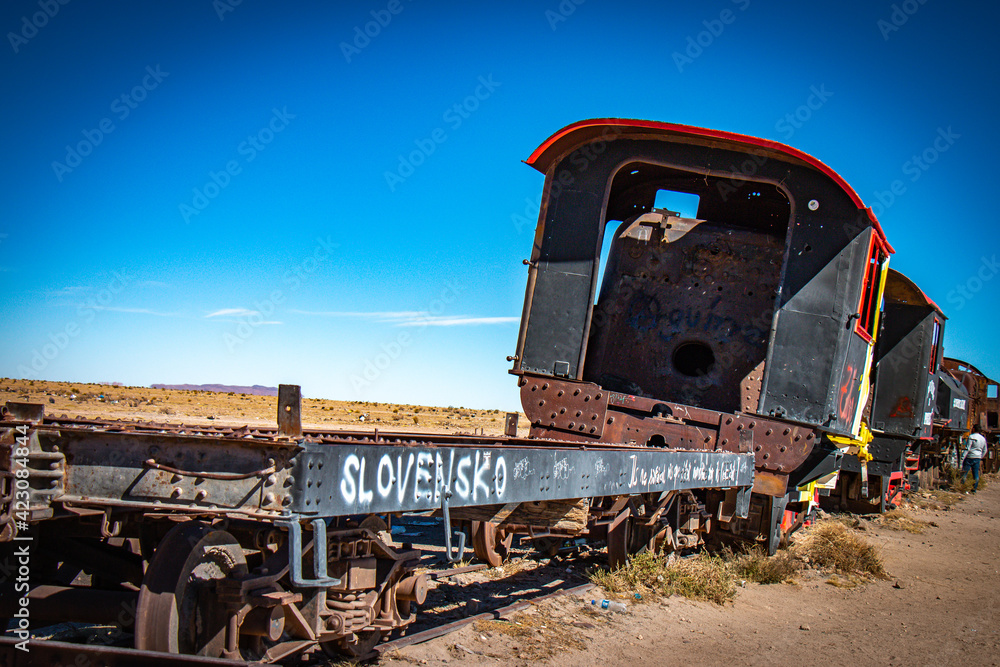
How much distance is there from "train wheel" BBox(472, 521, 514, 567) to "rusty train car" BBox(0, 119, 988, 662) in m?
0.02

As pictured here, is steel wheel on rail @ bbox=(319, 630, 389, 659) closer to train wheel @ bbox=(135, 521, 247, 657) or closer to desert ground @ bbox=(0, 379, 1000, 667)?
desert ground @ bbox=(0, 379, 1000, 667)

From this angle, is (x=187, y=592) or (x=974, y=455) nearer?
(x=187, y=592)

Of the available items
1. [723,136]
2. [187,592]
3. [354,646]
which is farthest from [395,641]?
[723,136]

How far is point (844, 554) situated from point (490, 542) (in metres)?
4.54

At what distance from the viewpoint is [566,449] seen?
4352 millimetres

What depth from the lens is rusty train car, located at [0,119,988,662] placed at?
9.41 ft

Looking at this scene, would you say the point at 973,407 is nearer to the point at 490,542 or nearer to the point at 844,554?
the point at 844,554

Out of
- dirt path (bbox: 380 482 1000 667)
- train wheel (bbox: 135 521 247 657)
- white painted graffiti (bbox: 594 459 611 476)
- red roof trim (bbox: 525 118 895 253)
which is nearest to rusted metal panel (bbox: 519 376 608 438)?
dirt path (bbox: 380 482 1000 667)

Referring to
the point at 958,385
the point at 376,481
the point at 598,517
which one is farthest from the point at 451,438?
the point at 958,385

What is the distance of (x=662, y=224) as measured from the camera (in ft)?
31.1

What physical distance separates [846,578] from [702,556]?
5.73 feet

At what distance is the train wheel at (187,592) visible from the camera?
9.49 ft

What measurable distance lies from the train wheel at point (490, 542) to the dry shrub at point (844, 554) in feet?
13.2

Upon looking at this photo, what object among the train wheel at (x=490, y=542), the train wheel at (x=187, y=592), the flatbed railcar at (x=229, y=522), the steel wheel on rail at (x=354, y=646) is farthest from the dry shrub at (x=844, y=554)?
the train wheel at (x=187, y=592)
